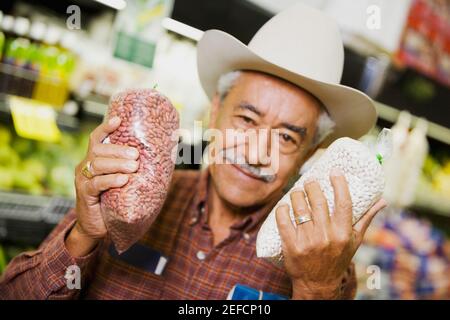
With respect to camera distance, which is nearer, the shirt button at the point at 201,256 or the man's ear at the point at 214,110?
the shirt button at the point at 201,256

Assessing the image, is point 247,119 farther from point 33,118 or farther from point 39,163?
point 39,163

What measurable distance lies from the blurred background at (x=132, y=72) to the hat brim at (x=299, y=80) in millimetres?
547

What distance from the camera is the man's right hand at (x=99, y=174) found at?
0.91 meters

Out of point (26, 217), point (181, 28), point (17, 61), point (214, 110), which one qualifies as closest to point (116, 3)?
point (181, 28)

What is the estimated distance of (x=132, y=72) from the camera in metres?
2.71

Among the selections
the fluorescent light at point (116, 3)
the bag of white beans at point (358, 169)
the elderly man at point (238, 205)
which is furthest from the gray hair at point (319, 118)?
the fluorescent light at point (116, 3)

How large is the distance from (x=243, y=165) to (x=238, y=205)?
0.71ft

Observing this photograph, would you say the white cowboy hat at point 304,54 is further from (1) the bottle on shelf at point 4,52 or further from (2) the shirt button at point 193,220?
(1) the bottle on shelf at point 4,52

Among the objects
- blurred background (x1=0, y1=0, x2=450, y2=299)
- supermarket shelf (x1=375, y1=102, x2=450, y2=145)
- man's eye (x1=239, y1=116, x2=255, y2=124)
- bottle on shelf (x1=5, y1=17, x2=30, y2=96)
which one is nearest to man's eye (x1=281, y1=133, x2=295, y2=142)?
man's eye (x1=239, y1=116, x2=255, y2=124)

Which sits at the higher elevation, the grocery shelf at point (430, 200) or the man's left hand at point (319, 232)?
the man's left hand at point (319, 232)

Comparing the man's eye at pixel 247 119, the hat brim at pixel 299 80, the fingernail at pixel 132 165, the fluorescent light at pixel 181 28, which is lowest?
the fingernail at pixel 132 165

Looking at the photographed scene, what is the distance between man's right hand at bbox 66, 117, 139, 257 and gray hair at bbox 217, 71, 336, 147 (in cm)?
72

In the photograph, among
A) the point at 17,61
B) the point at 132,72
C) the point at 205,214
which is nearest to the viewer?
the point at 205,214

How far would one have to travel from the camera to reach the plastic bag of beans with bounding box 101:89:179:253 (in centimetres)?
90
